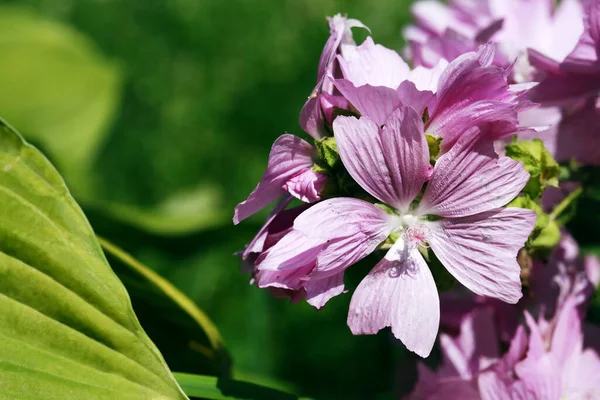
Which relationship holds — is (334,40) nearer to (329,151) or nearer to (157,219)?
(329,151)

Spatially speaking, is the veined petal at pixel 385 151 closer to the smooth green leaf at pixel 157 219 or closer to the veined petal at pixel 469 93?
the veined petal at pixel 469 93

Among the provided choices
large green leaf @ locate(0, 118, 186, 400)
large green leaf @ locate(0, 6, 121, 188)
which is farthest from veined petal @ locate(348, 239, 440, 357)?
large green leaf @ locate(0, 6, 121, 188)

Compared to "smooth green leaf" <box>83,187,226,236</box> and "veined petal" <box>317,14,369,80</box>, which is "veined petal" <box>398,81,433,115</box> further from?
"smooth green leaf" <box>83,187,226,236</box>

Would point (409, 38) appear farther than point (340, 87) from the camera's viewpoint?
Yes

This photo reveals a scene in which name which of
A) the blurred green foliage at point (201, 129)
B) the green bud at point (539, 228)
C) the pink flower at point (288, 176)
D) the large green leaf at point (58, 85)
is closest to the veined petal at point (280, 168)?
the pink flower at point (288, 176)

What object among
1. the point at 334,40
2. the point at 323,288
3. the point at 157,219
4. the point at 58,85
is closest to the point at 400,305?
the point at 323,288

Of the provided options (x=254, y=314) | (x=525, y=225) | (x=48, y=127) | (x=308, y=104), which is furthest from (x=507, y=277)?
(x=48, y=127)

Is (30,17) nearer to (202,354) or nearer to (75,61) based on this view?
(75,61)
